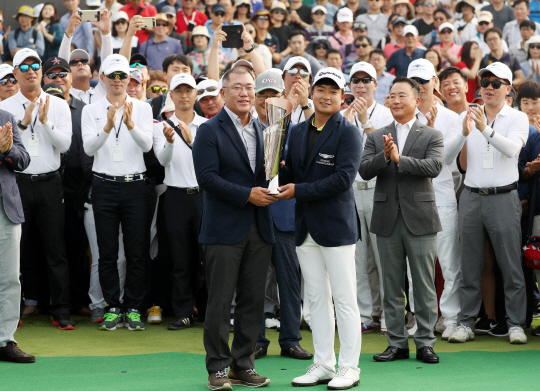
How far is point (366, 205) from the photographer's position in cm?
698

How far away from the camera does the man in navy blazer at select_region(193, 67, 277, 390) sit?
5.00 m

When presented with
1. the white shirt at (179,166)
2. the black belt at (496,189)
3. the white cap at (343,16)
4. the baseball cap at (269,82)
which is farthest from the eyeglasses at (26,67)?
the white cap at (343,16)

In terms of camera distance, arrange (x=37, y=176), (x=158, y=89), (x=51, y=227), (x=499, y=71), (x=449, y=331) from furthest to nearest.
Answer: (x=158, y=89) < (x=51, y=227) < (x=37, y=176) < (x=449, y=331) < (x=499, y=71)

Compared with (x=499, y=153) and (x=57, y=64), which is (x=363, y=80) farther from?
(x=57, y=64)

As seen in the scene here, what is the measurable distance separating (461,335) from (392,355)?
40.5 inches

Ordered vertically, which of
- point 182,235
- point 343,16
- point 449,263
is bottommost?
point 449,263

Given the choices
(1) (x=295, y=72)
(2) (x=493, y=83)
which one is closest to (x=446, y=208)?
(2) (x=493, y=83)

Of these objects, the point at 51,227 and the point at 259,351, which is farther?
the point at 51,227

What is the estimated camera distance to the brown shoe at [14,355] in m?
5.91

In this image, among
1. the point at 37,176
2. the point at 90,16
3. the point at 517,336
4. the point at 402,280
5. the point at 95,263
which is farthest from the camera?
the point at 90,16

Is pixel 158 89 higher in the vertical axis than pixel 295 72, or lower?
lower

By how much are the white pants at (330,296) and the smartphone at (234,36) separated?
3.87 m

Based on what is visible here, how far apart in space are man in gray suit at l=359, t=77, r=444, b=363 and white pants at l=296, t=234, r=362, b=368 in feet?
2.86

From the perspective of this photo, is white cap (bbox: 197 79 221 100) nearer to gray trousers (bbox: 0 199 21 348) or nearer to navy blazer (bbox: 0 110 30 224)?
navy blazer (bbox: 0 110 30 224)
